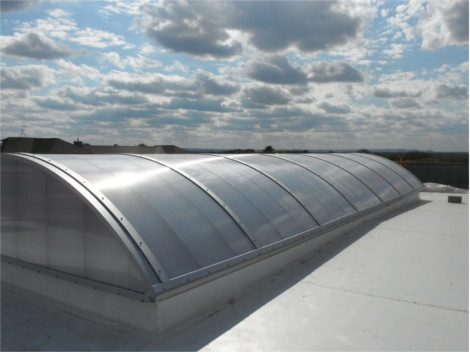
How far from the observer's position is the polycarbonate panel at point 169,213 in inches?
230

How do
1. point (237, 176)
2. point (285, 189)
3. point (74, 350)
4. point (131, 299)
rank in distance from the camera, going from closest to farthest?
point (74, 350) → point (131, 299) → point (237, 176) → point (285, 189)

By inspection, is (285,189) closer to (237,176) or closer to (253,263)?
(237,176)

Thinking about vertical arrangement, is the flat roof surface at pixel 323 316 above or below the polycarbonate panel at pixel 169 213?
below

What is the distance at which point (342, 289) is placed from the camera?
22.9 feet

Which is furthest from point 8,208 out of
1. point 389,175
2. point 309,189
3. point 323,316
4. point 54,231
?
point 389,175

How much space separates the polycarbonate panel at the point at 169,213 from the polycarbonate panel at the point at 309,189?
356cm

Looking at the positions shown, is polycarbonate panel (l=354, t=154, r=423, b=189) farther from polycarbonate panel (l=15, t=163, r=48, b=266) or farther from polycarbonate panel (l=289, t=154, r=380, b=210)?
polycarbonate panel (l=15, t=163, r=48, b=266)

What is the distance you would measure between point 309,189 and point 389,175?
9326mm

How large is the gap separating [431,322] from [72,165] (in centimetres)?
667

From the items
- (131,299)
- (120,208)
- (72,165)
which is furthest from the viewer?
(72,165)

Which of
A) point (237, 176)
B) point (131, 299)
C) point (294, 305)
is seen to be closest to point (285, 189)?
point (237, 176)

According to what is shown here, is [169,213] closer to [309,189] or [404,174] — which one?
[309,189]

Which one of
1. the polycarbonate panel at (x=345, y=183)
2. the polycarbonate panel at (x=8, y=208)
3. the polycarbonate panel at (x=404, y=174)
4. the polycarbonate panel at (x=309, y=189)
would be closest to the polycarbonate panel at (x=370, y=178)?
the polycarbonate panel at (x=345, y=183)

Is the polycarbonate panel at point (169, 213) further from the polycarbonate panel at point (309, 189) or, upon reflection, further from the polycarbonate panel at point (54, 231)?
the polycarbonate panel at point (309, 189)
